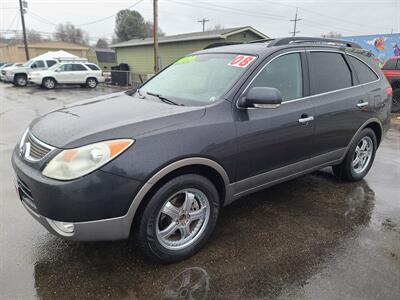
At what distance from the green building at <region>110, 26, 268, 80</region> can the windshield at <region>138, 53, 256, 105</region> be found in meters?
17.7

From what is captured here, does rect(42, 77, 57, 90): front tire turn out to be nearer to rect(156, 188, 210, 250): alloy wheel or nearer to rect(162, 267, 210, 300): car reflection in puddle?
rect(156, 188, 210, 250): alloy wheel

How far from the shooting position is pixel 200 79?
11.2 feet

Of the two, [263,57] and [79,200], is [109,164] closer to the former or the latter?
[79,200]

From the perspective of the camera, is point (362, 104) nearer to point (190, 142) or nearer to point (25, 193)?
point (190, 142)

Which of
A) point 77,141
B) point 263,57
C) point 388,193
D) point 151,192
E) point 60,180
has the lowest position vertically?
point 388,193

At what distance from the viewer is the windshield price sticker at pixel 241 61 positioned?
3197 mm

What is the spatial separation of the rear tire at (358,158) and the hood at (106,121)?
8.27ft

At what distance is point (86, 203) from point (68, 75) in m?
19.8

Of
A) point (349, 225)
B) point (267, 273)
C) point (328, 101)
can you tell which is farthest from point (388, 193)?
point (267, 273)

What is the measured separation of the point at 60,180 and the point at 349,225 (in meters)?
2.88

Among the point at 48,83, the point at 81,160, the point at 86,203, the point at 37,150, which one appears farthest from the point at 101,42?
the point at 86,203

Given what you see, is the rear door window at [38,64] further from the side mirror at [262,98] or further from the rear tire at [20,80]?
the side mirror at [262,98]

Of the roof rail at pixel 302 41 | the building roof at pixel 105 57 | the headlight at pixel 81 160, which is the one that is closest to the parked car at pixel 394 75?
the roof rail at pixel 302 41

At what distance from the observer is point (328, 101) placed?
3715mm
